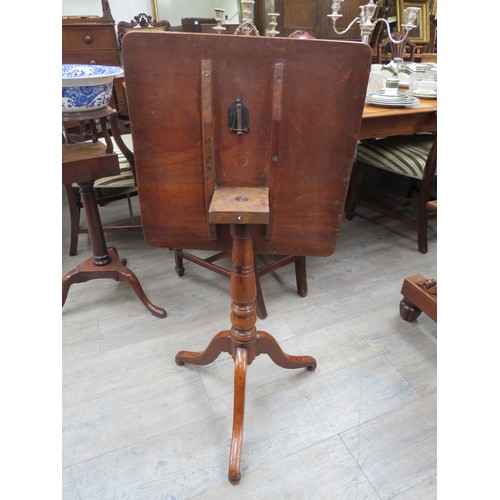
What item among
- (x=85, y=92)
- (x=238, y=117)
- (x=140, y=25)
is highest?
(x=140, y=25)

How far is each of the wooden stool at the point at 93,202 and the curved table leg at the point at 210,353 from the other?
1.00 feet

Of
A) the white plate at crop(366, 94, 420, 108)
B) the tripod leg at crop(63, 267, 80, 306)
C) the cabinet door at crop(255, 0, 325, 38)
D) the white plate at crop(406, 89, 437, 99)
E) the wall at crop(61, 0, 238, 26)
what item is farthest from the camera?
the cabinet door at crop(255, 0, 325, 38)

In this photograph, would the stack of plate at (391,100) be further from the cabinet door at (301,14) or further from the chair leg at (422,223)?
the cabinet door at (301,14)

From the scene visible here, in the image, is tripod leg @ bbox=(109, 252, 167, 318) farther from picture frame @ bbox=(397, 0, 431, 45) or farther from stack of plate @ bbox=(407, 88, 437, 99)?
picture frame @ bbox=(397, 0, 431, 45)

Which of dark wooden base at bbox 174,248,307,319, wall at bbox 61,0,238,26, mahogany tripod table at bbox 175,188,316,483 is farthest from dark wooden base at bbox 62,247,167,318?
wall at bbox 61,0,238,26

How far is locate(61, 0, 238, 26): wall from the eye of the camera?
3143mm

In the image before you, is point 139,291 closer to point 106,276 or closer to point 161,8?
point 106,276

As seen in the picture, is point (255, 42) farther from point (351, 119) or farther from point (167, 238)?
point (167, 238)

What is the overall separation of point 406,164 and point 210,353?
143 centimetres

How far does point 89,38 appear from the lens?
2773 mm

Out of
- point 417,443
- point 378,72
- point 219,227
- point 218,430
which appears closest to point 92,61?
point 378,72

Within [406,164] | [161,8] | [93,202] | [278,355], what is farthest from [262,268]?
[161,8]

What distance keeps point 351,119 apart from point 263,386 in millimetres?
909

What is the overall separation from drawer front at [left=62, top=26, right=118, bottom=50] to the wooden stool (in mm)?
1897
